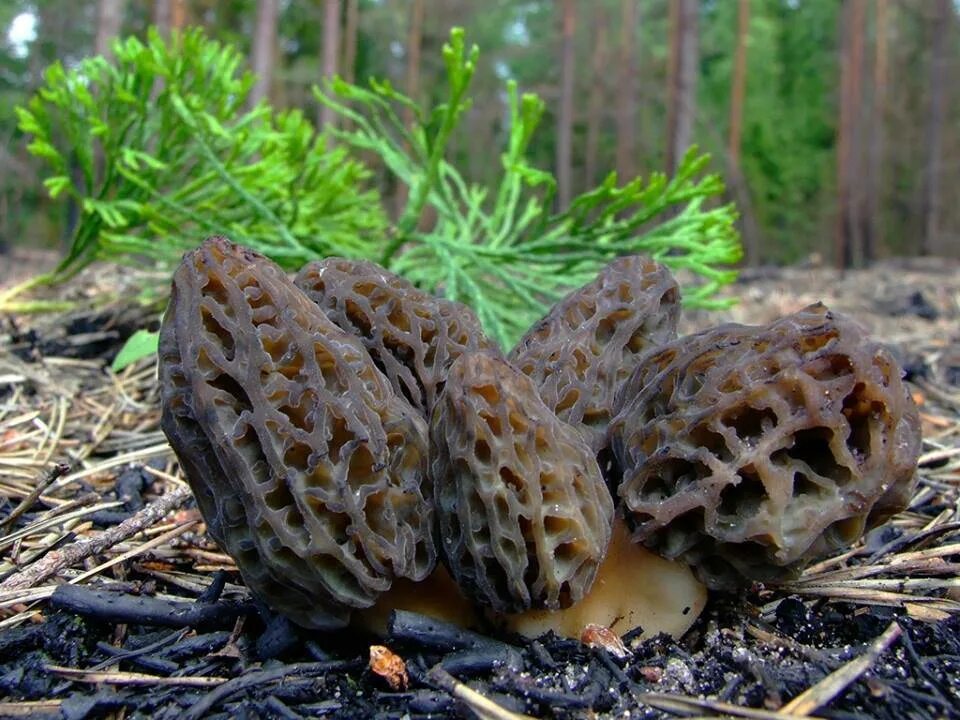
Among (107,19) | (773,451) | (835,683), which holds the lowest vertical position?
(835,683)

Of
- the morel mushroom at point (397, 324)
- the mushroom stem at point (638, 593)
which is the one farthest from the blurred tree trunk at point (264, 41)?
the mushroom stem at point (638, 593)

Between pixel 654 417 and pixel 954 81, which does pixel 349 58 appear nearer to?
pixel 654 417

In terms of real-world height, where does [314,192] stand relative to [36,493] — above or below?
above

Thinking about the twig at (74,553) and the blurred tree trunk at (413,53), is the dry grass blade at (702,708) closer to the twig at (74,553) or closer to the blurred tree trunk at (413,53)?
the twig at (74,553)

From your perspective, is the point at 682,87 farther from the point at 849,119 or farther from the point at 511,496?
the point at 849,119

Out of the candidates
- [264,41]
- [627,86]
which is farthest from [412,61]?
[264,41]

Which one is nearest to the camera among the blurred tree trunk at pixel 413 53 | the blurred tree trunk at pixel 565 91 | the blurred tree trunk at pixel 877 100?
the blurred tree trunk at pixel 413 53
